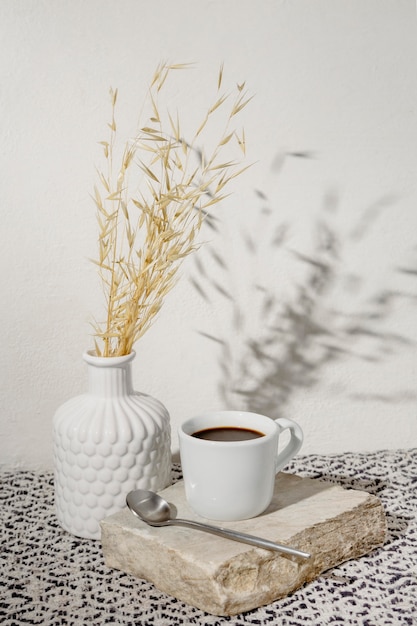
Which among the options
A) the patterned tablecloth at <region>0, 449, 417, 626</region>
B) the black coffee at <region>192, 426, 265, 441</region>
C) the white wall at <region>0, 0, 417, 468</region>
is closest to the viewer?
the patterned tablecloth at <region>0, 449, 417, 626</region>

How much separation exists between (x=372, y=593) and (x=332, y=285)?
47 cm

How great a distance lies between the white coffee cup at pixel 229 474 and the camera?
2.37 ft

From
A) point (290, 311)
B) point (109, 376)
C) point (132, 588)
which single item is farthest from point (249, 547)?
point (290, 311)

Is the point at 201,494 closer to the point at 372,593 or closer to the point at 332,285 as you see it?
the point at 372,593

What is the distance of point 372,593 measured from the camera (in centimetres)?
70

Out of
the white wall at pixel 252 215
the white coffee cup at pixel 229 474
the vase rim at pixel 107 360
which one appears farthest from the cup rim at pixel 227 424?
the white wall at pixel 252 215

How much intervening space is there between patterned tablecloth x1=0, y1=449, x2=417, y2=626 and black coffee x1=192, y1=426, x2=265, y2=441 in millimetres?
159

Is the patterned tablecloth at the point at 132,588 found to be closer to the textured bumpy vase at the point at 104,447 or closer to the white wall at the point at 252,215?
the textured bumpy vase at the point at 104,447

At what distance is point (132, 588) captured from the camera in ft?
2.33

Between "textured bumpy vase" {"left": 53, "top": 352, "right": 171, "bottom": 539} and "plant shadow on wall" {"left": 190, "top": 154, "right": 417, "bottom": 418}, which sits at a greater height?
"plant shadow on wall" {"left": 190, "top": 154, "right": 417, "bottom": 418}

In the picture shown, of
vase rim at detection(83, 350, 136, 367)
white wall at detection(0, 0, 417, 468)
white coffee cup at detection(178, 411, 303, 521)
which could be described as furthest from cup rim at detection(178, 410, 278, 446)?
white wall at detection(0, 0, 417, 468)

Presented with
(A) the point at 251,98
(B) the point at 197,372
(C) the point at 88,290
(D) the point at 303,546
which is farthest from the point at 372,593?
(A) the point at 251,98

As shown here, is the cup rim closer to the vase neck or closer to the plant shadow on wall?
the vase neck

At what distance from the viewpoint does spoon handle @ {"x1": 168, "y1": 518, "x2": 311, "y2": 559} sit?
2.23ft
